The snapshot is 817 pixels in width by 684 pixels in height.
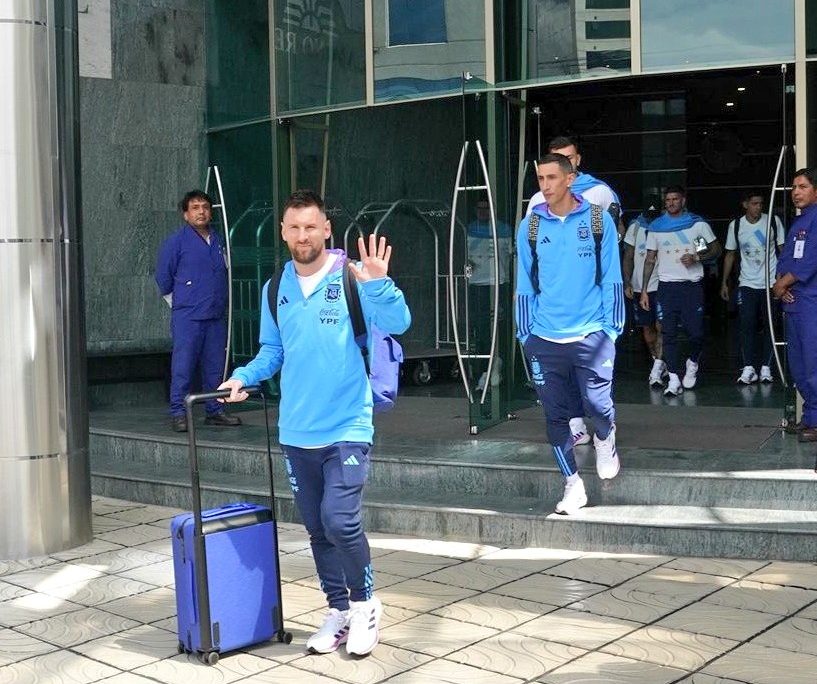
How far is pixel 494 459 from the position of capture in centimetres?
746

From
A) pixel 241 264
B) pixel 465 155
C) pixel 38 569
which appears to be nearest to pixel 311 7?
pixel 241 264

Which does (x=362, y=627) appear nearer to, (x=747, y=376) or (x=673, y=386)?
(x=673, y=386)

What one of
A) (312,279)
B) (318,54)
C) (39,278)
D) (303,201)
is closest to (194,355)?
(39,278)

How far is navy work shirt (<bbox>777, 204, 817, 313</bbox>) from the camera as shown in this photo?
7.27m

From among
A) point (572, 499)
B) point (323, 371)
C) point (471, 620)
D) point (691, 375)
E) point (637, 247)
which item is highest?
point (637, 247)

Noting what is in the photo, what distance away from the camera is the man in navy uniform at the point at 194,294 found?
8.95 metres

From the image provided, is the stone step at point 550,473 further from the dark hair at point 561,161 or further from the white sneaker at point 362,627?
the white sneaker at point 362,627

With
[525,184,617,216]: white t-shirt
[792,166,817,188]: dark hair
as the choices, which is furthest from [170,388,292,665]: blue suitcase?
[792,166,817,188]: dark hair

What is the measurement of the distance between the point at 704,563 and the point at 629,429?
237 cm

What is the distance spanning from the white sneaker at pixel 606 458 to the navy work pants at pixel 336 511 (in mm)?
2246

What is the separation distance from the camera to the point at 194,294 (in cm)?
894

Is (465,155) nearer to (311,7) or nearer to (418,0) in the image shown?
(418,0)

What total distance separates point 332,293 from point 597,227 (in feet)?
7.16

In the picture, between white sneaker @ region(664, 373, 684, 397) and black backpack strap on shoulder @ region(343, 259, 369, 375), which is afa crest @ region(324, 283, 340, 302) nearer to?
black backpack strap on shoulder @ region(343, 259, 369, 375)
